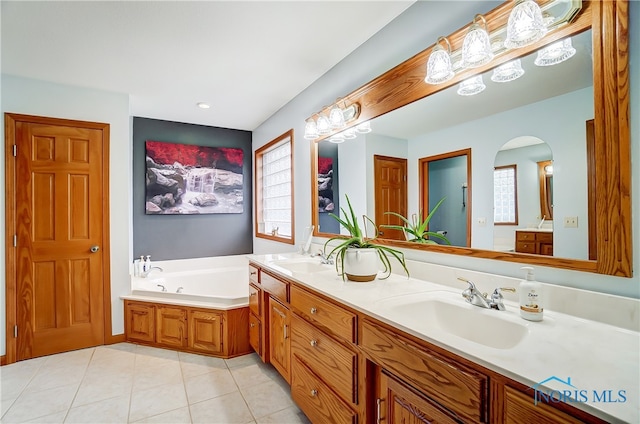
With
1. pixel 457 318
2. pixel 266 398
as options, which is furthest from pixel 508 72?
pixel 266 398

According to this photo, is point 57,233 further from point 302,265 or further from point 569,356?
point 569,356

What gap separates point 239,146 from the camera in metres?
4.13

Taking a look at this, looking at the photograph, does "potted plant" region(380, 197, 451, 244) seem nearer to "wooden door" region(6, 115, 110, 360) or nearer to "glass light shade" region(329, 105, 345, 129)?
"glass light shade" region(329, 105, 345, 129)

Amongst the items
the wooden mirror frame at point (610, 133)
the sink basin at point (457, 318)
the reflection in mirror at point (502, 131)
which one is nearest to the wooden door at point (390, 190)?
the reflection in mirror at point (502, 131)

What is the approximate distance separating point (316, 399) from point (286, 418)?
423mm

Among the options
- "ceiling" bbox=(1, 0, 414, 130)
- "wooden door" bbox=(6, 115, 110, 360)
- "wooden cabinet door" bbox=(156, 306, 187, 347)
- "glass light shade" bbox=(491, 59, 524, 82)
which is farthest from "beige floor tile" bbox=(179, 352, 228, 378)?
"glass light shade" bbox=(491, 59, 524, 82)

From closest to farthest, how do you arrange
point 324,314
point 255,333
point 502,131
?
point 502,131 → point 324,314 → point 255,333

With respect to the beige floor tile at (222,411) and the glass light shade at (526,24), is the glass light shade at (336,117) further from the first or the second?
the beige floor tile at (222,411)

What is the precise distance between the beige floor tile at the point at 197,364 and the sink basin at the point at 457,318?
1808mm

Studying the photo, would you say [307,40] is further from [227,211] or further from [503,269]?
[227,211]

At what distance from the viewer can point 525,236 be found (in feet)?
4.06

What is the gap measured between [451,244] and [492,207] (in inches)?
10.3

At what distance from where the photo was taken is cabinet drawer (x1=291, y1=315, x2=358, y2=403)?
4.15 feet

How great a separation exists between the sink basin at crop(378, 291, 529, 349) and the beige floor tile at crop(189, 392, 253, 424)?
1.25 meters
